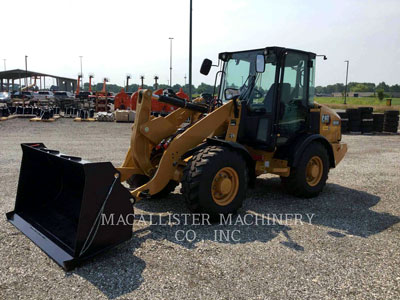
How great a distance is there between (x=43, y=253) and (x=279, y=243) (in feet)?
9.01

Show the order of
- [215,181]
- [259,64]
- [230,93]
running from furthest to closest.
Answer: [230,93] < [259,64] < [215,181]

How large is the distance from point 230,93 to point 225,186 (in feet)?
6.64

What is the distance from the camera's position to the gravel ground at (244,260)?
3244 mm

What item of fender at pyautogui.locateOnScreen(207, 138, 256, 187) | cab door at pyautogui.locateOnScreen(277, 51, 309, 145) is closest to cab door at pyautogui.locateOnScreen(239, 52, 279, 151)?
cab door at pyautogui.locateOnScreen(277, 51, 309, 145)

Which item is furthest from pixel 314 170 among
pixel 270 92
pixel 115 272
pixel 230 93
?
pixel 115 272

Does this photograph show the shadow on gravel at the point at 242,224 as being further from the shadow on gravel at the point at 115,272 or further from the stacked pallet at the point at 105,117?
the stacked pallet at the point at 105,117

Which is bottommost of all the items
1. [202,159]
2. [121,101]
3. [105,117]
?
[105,117]

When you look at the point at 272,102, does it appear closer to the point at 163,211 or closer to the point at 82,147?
the point at 163,211

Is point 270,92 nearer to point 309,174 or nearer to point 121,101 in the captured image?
point 309,174

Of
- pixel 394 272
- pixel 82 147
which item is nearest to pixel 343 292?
pixel 394 272

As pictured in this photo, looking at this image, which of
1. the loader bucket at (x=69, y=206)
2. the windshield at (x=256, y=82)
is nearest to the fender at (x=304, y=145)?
the windshield at (x=256, y=82)

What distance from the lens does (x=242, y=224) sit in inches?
193

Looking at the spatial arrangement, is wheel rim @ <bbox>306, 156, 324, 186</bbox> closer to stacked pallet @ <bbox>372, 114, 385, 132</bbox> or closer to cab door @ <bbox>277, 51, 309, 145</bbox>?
cab door @ <bbox>277, 51, 309, 145</bbox>

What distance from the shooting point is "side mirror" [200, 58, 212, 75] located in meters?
6.23
